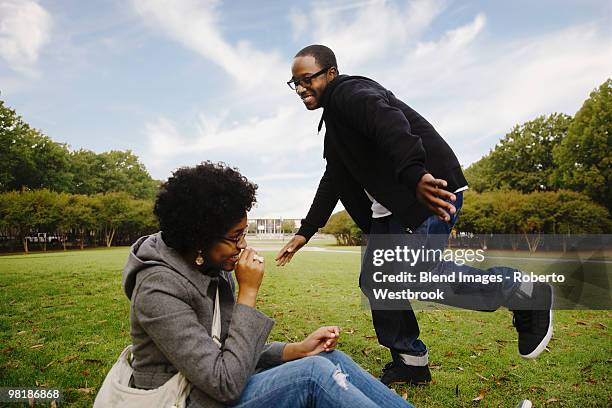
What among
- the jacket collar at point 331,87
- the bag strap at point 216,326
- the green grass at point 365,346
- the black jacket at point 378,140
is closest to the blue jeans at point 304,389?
the bag strap at point 216,326

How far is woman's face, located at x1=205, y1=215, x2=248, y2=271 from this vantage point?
1.77m

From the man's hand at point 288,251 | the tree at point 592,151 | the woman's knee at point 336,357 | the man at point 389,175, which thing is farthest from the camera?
the tree at point 592,151

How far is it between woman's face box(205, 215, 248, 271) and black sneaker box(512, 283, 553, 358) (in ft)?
6.48

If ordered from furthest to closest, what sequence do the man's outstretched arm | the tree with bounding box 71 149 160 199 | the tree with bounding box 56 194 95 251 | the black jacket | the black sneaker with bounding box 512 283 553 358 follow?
the tree with bounding box 71 149 160 199
the tree with bounding box 56 194 95 251
the man's outstretched arm
the black sneaker with bounding box 512 283 553 358
the black jacket

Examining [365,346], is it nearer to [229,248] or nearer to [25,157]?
[229,248]

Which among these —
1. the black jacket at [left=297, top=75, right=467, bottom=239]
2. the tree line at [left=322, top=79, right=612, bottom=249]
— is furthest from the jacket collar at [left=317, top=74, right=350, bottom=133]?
the tree line at [left=322, top=79, right=612, bottom=249]

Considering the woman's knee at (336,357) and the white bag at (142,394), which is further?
the woman's knee at (336,357)

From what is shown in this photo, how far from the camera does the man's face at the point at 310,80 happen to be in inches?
128

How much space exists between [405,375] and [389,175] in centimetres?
138

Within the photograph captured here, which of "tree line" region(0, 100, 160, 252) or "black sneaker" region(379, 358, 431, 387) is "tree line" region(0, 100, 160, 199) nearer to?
"tree line" region(0, 100, 160, 252)

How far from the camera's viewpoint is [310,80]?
326 cm

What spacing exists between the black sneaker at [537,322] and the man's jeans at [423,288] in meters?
0.16

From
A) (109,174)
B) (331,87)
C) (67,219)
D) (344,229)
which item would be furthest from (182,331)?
(344,229)

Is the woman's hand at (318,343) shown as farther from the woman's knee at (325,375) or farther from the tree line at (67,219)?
the tree line at (67,219)
